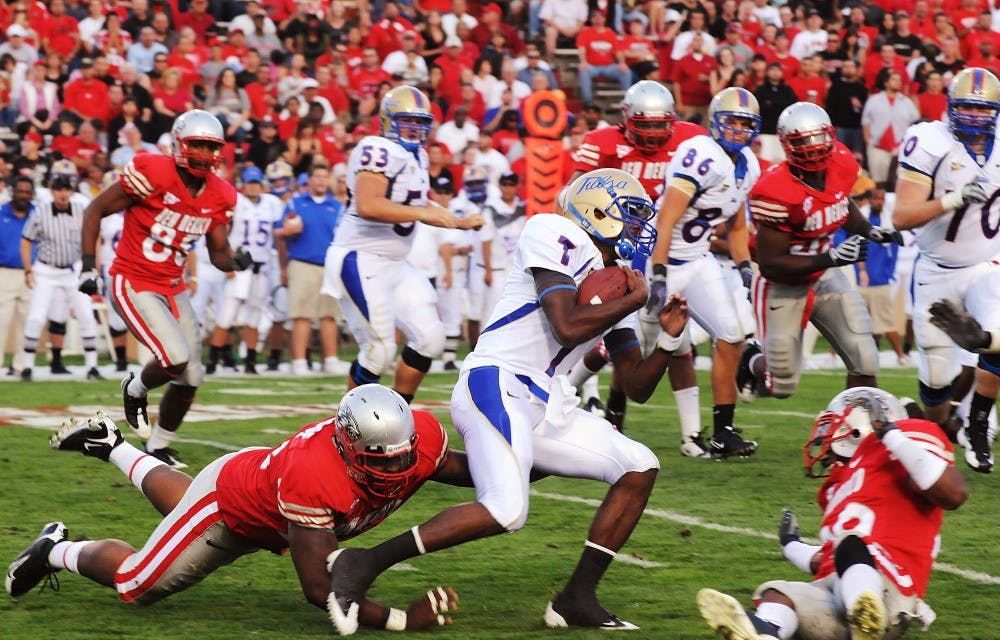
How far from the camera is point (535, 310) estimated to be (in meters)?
4.84

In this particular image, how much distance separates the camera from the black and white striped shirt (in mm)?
12758

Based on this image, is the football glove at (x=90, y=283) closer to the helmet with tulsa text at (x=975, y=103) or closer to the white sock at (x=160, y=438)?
the white sock at (x=160, y=438)

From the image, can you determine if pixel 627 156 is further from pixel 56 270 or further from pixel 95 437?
pixel 56 270

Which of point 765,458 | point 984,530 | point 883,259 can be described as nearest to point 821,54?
point 883,259

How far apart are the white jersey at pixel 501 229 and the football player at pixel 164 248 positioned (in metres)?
6.54

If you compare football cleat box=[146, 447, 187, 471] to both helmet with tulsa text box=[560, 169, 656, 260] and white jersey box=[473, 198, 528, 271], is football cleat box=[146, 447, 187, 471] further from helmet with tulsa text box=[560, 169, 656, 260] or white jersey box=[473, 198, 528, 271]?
white jersey box=[473, 198, 528, 271]

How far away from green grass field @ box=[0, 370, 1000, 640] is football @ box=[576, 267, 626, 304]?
1.00 metres

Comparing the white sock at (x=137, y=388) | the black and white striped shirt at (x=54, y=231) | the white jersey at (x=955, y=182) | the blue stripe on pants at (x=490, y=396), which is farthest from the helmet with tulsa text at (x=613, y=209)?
the black and white striped shirt at (x=54, y=231)

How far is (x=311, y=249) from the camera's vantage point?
531 inches

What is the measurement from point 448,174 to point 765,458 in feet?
24.2

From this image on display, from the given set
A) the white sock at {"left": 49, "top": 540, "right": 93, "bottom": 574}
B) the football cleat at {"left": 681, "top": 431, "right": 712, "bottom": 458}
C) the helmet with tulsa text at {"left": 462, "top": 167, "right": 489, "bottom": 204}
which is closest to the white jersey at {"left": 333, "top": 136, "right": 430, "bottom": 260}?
the football cleat at {"left": 681, "top": 431, "right": 712, "bottom": 458}

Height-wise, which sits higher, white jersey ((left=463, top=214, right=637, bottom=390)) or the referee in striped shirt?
white jersey ((left=463, top=214, right=637, bottom=390))

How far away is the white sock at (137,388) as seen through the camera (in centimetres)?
764

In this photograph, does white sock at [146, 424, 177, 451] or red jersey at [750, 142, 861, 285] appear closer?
red jersey at [750, 142, 861, 285]
